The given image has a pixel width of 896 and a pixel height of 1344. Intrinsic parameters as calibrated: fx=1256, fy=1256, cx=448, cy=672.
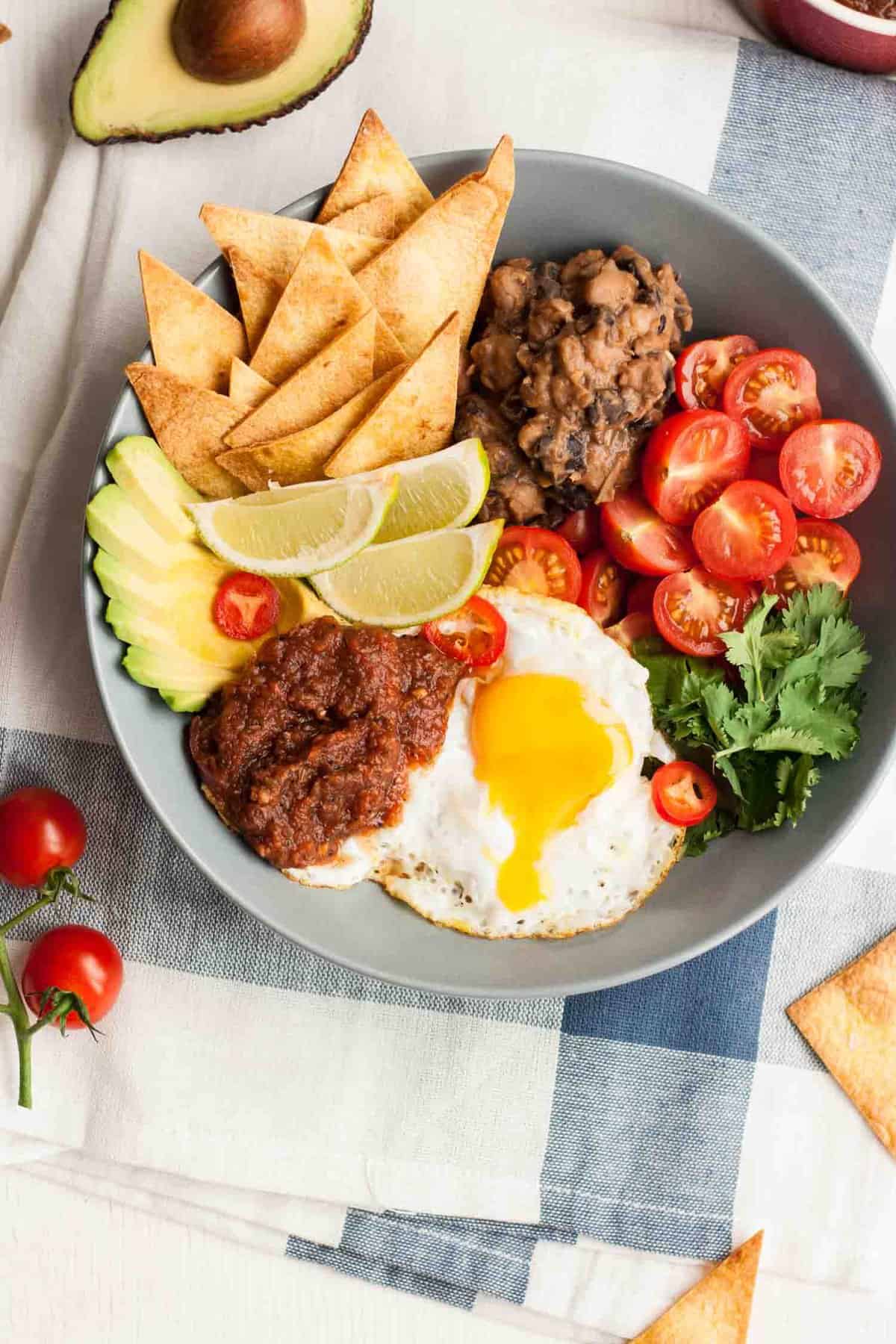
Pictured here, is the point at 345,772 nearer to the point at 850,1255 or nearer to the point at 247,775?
the point at 247,775

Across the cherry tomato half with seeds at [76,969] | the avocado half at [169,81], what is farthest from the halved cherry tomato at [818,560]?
the cherry tomato half with seeds at [76,969]

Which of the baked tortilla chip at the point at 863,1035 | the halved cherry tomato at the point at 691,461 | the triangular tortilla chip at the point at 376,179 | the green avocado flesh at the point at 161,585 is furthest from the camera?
the baked tortilla chip at the point at 863,1035

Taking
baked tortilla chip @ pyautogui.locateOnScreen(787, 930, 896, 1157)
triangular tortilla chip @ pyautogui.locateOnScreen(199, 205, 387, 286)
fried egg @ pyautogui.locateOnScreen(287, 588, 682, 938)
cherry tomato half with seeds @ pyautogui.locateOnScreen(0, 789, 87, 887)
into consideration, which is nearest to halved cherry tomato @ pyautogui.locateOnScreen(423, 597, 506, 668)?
fried egg @ pyautogui.locateOnScreen(287, 588, 682, 938)

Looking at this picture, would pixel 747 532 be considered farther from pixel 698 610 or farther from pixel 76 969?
pixel 76 969

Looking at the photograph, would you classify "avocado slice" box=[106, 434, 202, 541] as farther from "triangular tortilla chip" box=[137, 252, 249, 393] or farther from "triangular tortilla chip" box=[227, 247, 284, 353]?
"triangular tortilla chip" box=[227, 247, 284, 353]

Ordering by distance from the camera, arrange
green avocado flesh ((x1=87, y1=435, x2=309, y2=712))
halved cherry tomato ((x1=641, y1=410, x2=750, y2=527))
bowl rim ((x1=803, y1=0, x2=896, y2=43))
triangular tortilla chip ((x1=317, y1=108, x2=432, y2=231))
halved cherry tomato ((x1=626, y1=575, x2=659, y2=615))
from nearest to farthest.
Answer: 1. green avocado flesh ((x1=87, y1=435, x2=309, y2=712))
2. triangular tortilla chip ((x1=317, y1=108, x2=432, y2=231))
3. halved cherry tomato ((x1=641, y1=410, x2=750, y2=527))
4. bowl rim ((x1=803, y1=0, x2=896, y2=43))
5. halved cherry tomato ((x1=626, y1=575, x2=659, y2=615))

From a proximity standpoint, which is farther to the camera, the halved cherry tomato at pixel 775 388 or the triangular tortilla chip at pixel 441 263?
the halved cherry tomato at pixel 775 388

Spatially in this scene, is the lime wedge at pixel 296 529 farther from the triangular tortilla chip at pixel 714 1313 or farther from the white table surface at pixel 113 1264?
the triangular tortilla chip at pixel 714 1313

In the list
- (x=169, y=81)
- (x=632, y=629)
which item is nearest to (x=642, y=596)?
(x=632, y=629)
